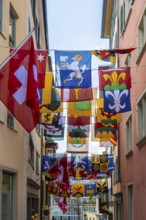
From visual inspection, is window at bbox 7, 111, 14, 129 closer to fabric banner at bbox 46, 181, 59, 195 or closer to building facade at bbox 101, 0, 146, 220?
building facade at bbox 101, 0, 146, 220

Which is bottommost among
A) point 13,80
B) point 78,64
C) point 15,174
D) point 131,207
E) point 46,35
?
point 131,207

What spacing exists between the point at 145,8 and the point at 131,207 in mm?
9940

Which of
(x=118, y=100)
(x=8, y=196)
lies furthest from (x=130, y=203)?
(x=8, y=196)

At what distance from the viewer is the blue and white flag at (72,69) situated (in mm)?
15984

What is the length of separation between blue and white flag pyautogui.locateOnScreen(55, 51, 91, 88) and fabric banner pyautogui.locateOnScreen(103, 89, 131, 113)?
6.89ft

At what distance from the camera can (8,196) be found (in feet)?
58.5

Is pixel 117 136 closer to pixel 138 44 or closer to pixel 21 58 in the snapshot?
pixel 138 44

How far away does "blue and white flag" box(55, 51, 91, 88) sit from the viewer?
52.4 ft

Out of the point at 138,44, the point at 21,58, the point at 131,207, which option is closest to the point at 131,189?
the point at 131,207

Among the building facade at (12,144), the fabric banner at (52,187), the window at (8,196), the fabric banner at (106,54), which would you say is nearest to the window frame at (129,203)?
the building facade at (12,144)

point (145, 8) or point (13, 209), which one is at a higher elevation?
point (145, 8)

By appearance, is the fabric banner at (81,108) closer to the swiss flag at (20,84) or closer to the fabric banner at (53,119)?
the fabric banner at (53,119)

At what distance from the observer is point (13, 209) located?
720 inches

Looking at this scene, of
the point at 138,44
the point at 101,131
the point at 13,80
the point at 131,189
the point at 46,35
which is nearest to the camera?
the point at 13,80
